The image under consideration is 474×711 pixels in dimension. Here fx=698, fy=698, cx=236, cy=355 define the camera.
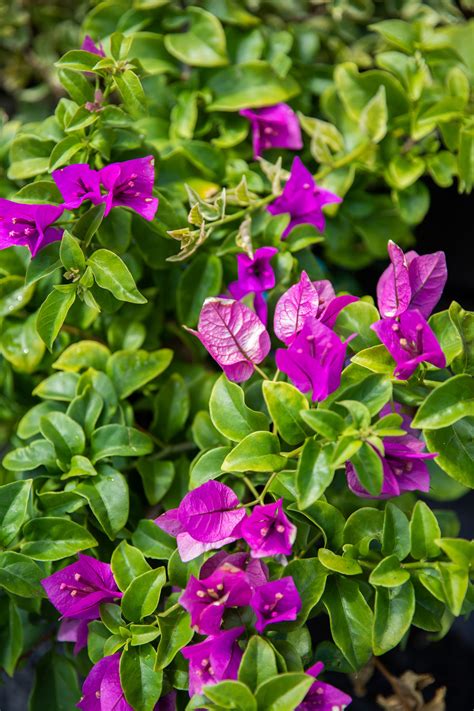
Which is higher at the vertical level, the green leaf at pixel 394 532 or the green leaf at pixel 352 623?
the green leaf at pixel 394 532

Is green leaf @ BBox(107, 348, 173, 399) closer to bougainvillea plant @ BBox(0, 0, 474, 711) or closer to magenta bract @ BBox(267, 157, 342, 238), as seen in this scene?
bougainvillea plant @ BBox(0, 0, 474, 711)

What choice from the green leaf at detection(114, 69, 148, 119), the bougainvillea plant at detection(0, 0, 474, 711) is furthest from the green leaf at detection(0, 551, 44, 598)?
the green leaf at detection(114, 69, 148, 119)

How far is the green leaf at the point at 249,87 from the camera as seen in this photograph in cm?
92

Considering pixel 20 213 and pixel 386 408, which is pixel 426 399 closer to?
pixel 386 408

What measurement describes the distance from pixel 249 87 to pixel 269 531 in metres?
0.62

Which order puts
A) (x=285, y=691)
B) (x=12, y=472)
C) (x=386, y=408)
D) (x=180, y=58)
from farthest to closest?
(x=180, y=58), (x=12, y=472), (x=386, y=408), (x=285, y=691)

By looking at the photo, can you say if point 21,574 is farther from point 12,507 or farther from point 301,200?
point 301,200

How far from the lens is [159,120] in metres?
0.94

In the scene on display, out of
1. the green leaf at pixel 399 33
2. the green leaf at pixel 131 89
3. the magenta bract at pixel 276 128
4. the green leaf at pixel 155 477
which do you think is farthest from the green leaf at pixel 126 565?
the green leaf at pixel 399 33

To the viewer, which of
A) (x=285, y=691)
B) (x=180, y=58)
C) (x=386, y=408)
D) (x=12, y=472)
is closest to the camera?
(x=285, y=691)

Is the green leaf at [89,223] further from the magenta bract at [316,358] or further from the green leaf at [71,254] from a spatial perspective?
the magenta bract at [316,358]

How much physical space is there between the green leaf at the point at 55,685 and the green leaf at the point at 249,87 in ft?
2.29

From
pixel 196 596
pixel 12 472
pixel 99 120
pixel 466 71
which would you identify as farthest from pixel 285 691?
pixel 466 71

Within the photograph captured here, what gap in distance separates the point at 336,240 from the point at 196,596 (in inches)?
23.3
